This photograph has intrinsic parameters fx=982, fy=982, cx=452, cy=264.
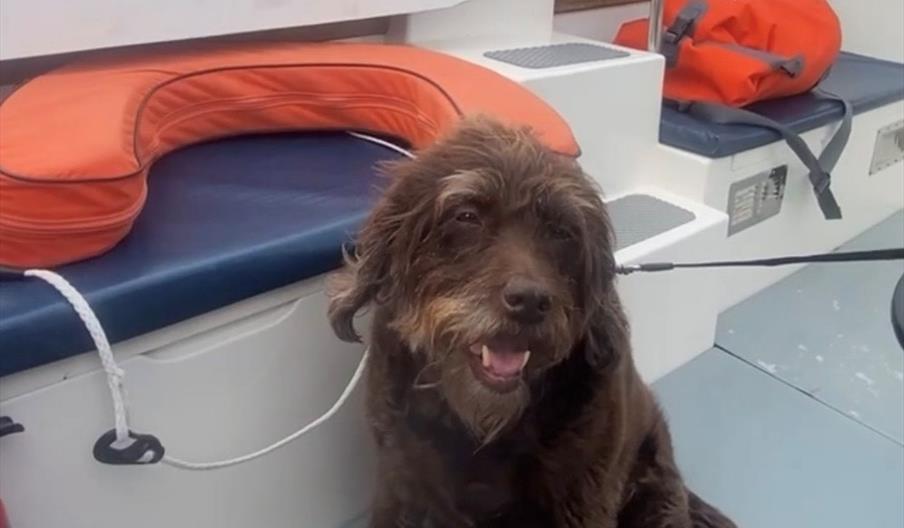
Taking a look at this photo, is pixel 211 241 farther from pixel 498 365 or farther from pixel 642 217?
pixel 642 217

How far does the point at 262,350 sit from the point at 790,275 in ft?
5.35

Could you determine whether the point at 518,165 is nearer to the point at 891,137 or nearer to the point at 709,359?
the point at 709,359

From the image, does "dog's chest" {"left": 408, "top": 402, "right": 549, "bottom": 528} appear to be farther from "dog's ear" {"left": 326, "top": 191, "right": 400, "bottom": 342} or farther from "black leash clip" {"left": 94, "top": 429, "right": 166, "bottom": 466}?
"black leash clip" {"left": 94, "top": 429, "right": 166, "bottom": 466}

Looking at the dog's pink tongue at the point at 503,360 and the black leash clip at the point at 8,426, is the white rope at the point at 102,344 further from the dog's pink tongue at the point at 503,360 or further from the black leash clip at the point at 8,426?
the dog's pink tongue at the point at 503,360

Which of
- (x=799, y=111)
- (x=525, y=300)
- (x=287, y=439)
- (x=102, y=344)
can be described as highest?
(x=525, y=300)

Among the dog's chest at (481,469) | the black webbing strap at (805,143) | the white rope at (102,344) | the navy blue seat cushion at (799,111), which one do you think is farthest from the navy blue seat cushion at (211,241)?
the black webbing strap at (805,143)

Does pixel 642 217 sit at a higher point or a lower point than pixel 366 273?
lower

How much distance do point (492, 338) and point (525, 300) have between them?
64mm

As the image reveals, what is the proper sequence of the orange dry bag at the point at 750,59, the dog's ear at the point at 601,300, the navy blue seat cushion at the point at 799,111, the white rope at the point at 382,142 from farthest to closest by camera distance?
the orange dry bag at the point at 750,59
the navy blue seat cushion at the point at 799,111
the white rope at the point at 382,142
the dog's ear at the point at 601,300

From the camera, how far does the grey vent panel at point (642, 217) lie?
6.47 feet

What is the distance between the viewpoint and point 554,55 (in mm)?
2137

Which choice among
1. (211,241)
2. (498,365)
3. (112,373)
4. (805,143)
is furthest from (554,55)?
(112,373)

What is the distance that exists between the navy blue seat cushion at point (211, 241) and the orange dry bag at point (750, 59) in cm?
103

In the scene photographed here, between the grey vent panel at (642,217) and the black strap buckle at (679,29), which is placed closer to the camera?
the grey vent panel at (642,217)
